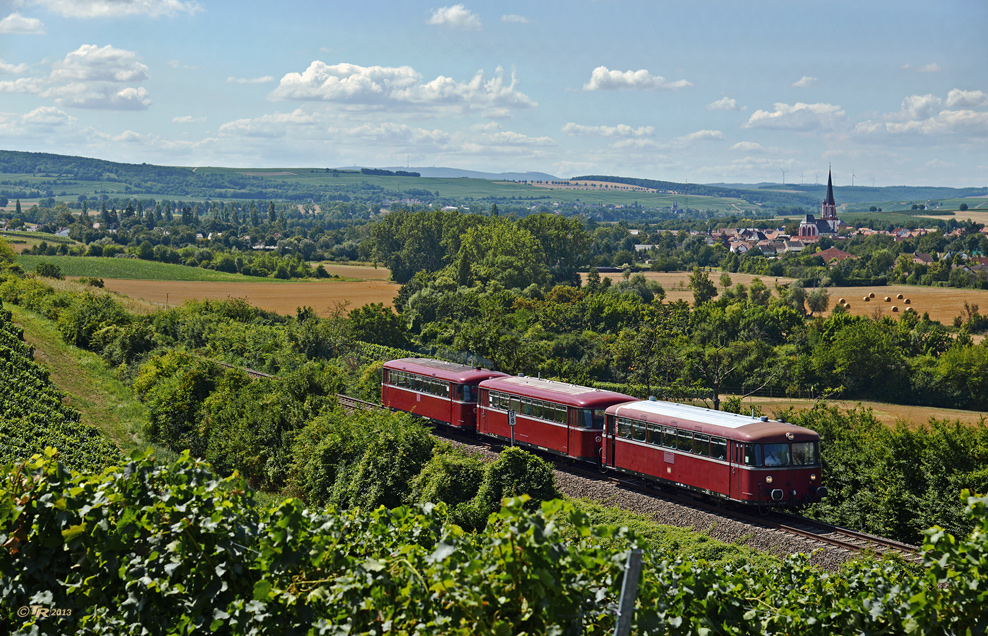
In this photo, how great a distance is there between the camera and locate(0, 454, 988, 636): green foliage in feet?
24.9

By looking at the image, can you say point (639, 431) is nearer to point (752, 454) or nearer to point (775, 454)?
point (752, 454)

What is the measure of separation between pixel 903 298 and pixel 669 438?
4460 inches

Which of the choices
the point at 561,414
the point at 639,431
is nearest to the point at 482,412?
the point at 561,414

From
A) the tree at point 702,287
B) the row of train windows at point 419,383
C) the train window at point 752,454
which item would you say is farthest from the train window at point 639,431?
the tree at point 702,287

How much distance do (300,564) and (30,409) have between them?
29.5 metres

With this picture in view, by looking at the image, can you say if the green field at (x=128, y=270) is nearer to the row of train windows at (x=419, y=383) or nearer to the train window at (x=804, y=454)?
the row of train windows at (x=419, y=383)

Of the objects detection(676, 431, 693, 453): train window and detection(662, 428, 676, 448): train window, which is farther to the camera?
detection(662, 428, 676, 448): train window

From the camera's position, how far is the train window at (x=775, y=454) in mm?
24953

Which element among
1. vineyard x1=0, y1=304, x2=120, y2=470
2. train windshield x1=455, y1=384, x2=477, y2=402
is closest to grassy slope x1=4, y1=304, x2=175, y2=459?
vineyard x1=0, y1=304, x2=120, y2=470

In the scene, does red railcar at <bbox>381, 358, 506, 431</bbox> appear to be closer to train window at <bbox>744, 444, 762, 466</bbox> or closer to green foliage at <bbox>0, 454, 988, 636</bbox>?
train window at <bbox>744, 444, 762, 466</bbox>

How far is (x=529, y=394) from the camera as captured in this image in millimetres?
33219

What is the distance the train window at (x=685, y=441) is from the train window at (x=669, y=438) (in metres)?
0.15

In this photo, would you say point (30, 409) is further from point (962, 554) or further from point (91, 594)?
point (962, 554)

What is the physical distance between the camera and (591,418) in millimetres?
30641
